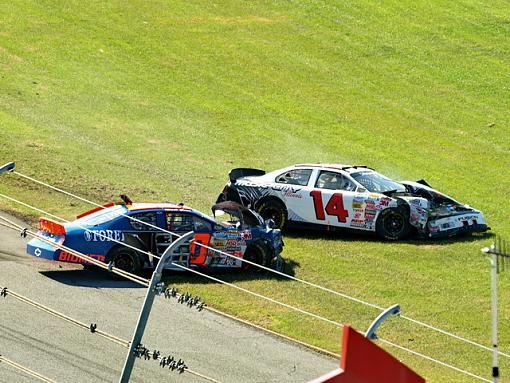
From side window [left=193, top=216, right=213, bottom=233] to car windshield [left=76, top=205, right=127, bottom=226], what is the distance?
4.30ft

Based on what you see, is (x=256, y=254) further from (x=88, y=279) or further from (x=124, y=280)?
(x=88, y=279)

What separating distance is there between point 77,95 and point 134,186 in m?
9.36

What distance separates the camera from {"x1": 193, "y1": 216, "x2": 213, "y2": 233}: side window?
1945cm

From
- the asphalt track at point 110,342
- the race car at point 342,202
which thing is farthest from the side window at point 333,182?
the asphalt track at point 110,342

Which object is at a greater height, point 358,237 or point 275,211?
point 275,211

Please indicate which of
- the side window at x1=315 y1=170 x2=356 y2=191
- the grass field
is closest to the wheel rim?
the grass field

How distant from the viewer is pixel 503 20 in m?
45.6

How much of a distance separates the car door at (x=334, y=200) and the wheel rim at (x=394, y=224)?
63 cm

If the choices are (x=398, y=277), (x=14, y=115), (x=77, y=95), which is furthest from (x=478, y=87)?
(x=398, y=277)

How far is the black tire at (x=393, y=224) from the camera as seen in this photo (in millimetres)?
22250

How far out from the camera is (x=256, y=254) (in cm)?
1995

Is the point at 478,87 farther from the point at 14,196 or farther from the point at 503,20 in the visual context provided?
the point at 14,196

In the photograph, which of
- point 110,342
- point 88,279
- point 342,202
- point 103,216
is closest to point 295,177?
point 342,202

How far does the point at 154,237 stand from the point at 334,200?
476 cm
